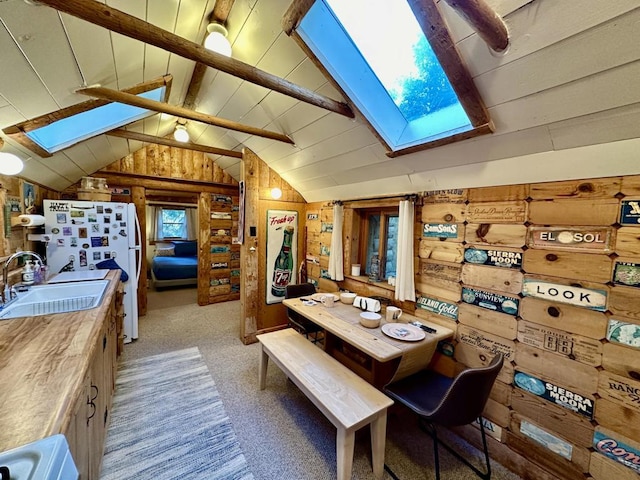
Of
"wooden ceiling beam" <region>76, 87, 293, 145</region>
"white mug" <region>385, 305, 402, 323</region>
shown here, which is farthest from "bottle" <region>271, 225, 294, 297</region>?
"white mug" <region>385, 305, 402, 323</region>

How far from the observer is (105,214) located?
300 centimetres

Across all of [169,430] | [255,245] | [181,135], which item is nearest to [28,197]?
[181,135]

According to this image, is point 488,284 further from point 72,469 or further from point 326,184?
point 72,469

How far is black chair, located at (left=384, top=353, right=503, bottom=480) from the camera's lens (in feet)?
4.42

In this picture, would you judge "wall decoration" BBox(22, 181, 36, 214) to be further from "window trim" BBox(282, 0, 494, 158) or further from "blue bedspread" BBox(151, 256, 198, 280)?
"blue bedspread" BBox(151, 256, 198, 280)

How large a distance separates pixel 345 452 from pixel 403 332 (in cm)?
90

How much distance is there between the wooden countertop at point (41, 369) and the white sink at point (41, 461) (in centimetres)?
9

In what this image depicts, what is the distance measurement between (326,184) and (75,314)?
2.51 meters

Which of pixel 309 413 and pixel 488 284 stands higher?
pixel 488 284

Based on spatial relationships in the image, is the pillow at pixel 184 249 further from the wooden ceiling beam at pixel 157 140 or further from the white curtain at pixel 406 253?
the white curtain at pixel 406 253

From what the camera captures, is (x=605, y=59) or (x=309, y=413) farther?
(x=309, y=413)

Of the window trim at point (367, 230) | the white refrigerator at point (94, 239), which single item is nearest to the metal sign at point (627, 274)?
the window trim at point (367, 230)

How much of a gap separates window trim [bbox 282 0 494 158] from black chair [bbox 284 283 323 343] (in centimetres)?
209

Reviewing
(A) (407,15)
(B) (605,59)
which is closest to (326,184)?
(A) (407,15)
